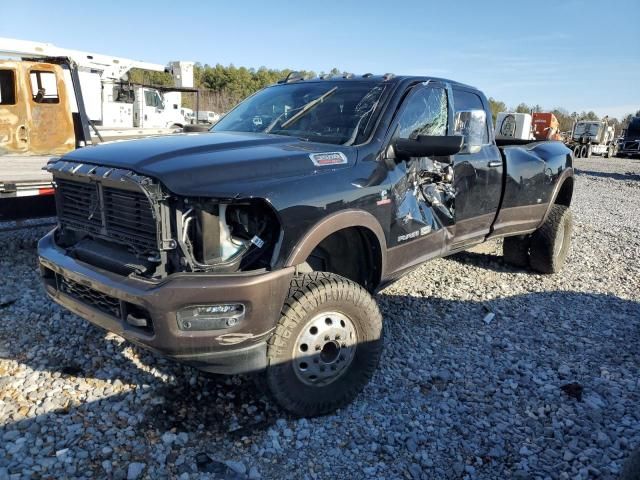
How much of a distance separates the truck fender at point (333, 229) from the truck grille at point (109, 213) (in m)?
0.75

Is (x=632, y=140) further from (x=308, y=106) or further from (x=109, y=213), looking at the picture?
(x=109, y=213)

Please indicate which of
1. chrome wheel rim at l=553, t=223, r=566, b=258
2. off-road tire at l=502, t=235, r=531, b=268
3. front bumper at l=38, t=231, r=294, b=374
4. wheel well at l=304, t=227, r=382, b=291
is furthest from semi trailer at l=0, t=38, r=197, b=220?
chrome wheel rim at l=553, t=223, r=566, b=258

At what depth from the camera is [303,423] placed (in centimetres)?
297

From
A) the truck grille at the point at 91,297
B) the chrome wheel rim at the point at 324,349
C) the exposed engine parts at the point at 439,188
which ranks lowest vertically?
the chrome wheel rim at the point at 324,349

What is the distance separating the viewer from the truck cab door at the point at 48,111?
6703 mm

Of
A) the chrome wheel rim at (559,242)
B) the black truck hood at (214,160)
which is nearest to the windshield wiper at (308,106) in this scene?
the black truck hood at (214,160)

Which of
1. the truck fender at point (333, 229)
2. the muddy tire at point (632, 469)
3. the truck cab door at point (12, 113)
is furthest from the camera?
the truck cab door at point (12, 113)

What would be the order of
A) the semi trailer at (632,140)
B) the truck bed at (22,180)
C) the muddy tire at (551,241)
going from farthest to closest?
1. the semi trailer at (632,140)
2. the muddy tire at (551,241)
3. the truck bed at (22,180)

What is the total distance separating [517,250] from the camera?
6.18 meters

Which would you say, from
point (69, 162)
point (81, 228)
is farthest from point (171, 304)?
point (69, 162)

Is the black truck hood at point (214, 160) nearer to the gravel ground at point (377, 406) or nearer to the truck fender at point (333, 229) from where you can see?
the truck fender at point (333, 229)

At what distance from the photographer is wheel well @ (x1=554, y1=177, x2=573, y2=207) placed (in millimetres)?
6254

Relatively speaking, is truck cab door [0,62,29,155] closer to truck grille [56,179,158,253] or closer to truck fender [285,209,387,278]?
truck grille [56,179,158,253]

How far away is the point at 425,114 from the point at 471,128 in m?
0.77
